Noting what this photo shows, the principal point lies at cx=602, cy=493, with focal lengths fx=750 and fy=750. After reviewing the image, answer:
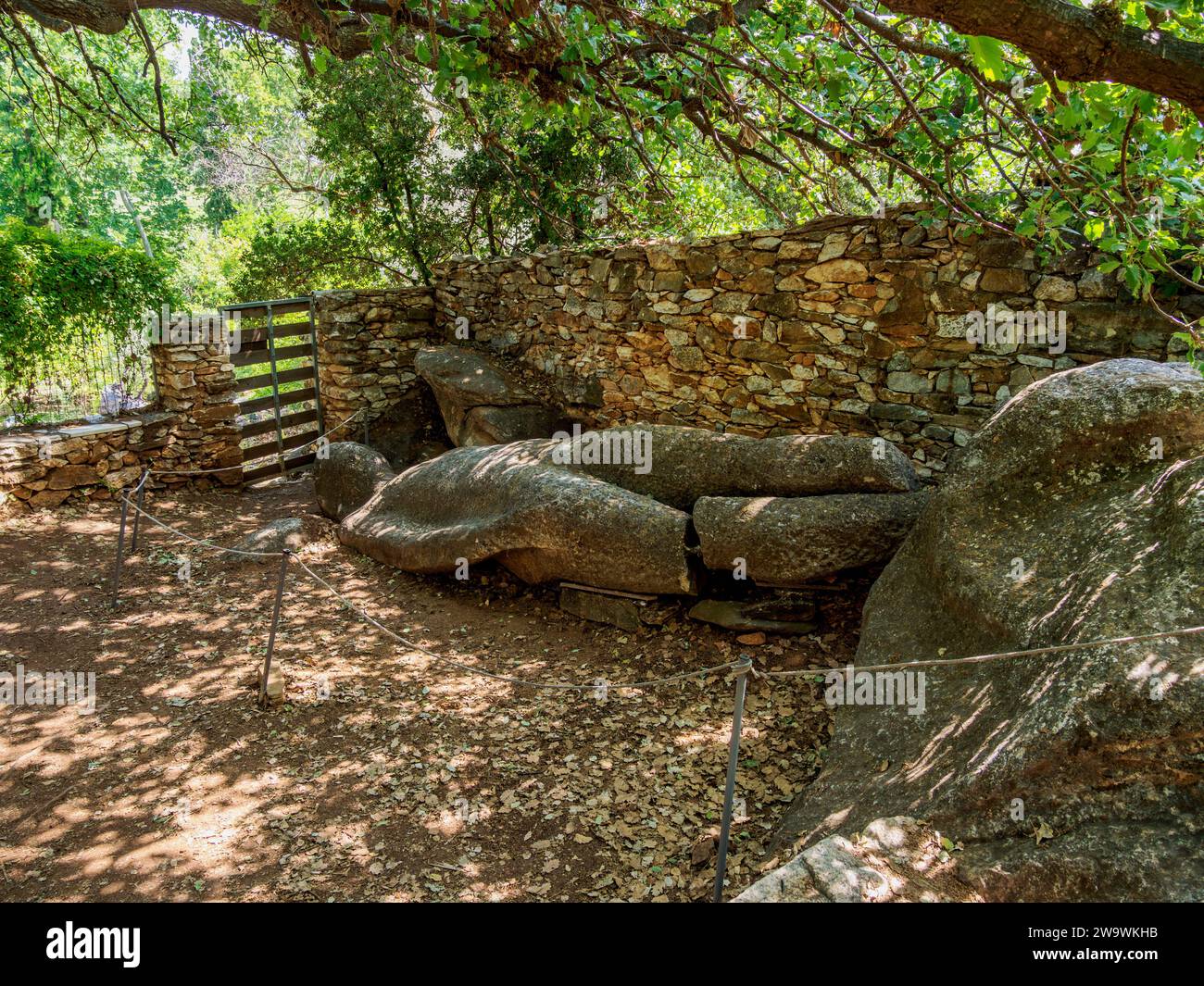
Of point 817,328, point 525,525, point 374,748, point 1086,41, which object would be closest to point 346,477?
point 525,525

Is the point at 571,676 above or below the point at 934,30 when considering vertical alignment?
below

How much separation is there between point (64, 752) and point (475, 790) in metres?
2.00

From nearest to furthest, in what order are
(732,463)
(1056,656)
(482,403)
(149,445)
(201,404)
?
(1056,656) < (732,463) < (149,445) < (482,403) < (201,404)

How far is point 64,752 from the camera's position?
3.60 metres

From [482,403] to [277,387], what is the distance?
2710 mm

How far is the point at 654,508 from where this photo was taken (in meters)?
4.69

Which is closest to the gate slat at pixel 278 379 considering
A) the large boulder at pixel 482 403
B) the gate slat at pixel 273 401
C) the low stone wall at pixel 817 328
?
the gate slat at pixel 273 401

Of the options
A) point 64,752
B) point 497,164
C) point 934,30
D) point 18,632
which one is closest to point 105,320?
point 18,632

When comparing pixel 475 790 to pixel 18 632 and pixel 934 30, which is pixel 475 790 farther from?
pixel 934 30

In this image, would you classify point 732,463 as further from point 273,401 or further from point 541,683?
point 273,401

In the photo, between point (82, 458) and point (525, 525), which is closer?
point (525, 525)

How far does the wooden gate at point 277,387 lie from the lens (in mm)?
8281

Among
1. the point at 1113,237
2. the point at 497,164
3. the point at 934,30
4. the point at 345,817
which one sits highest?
the point at 497,164

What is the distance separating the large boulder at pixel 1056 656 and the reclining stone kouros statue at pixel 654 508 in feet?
1.83
